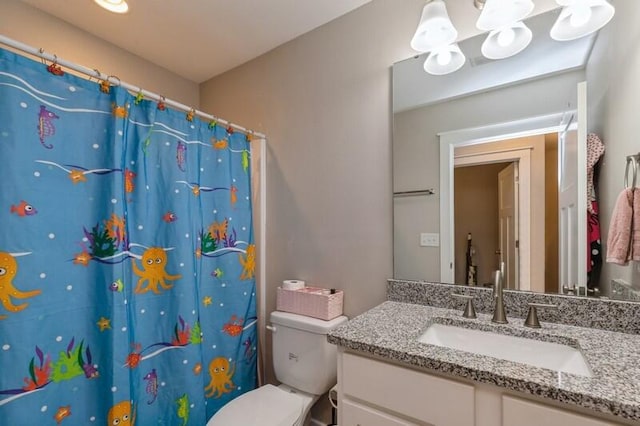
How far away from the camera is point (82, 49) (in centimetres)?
176

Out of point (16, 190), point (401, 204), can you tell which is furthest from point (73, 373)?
point (401, 204)

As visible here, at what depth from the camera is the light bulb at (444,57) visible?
135 cm

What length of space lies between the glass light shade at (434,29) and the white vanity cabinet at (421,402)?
1.29 m

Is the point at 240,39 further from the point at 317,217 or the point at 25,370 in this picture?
the point at 25,370

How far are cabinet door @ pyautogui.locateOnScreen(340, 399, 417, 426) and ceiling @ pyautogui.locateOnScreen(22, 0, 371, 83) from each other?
181cm

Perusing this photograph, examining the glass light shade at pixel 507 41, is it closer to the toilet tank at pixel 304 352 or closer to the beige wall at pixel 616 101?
the beige wall at pixel 616 101

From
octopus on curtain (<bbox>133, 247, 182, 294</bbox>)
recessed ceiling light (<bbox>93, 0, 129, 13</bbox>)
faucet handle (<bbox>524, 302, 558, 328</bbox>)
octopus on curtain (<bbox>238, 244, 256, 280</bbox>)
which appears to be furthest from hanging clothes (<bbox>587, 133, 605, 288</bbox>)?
recessed ceiling light (<bbox>93, 0, 129, 13</bbox>)

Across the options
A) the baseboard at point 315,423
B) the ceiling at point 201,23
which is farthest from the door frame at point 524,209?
the baseboard at point 315,423

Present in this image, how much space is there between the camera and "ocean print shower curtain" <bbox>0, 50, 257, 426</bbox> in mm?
1048

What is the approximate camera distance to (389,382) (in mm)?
920

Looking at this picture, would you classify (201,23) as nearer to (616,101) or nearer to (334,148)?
(334,148)

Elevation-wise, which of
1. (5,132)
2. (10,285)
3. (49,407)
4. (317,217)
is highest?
(5,132)

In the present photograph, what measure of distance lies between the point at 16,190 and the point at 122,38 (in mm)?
1288

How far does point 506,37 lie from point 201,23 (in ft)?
5.10
